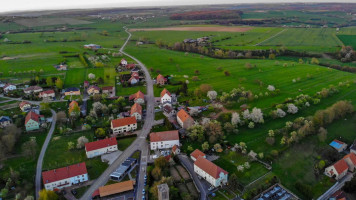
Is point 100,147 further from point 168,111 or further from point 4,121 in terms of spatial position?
point 4,121

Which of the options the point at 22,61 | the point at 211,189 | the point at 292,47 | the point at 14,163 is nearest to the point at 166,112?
the point at 211,189

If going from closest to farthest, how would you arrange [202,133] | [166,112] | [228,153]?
[228,153] < [202,133] < [166,112]

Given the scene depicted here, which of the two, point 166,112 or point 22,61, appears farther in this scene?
point 22,61

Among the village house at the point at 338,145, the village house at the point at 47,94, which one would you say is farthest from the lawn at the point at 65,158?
the village house at the point at 338,145

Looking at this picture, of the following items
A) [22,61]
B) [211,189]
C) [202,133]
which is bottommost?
[211,189]

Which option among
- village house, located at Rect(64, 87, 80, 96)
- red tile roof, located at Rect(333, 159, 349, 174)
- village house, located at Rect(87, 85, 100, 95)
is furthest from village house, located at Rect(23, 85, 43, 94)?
red tile roof, located at Rect(333, 159, 349, 174)

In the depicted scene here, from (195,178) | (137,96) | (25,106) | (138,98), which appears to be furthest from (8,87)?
(195,178)

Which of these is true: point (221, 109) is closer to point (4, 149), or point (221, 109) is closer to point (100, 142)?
point (100, 142)

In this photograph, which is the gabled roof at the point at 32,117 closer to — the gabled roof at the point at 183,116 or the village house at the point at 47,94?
the village house at the point at 47,94
